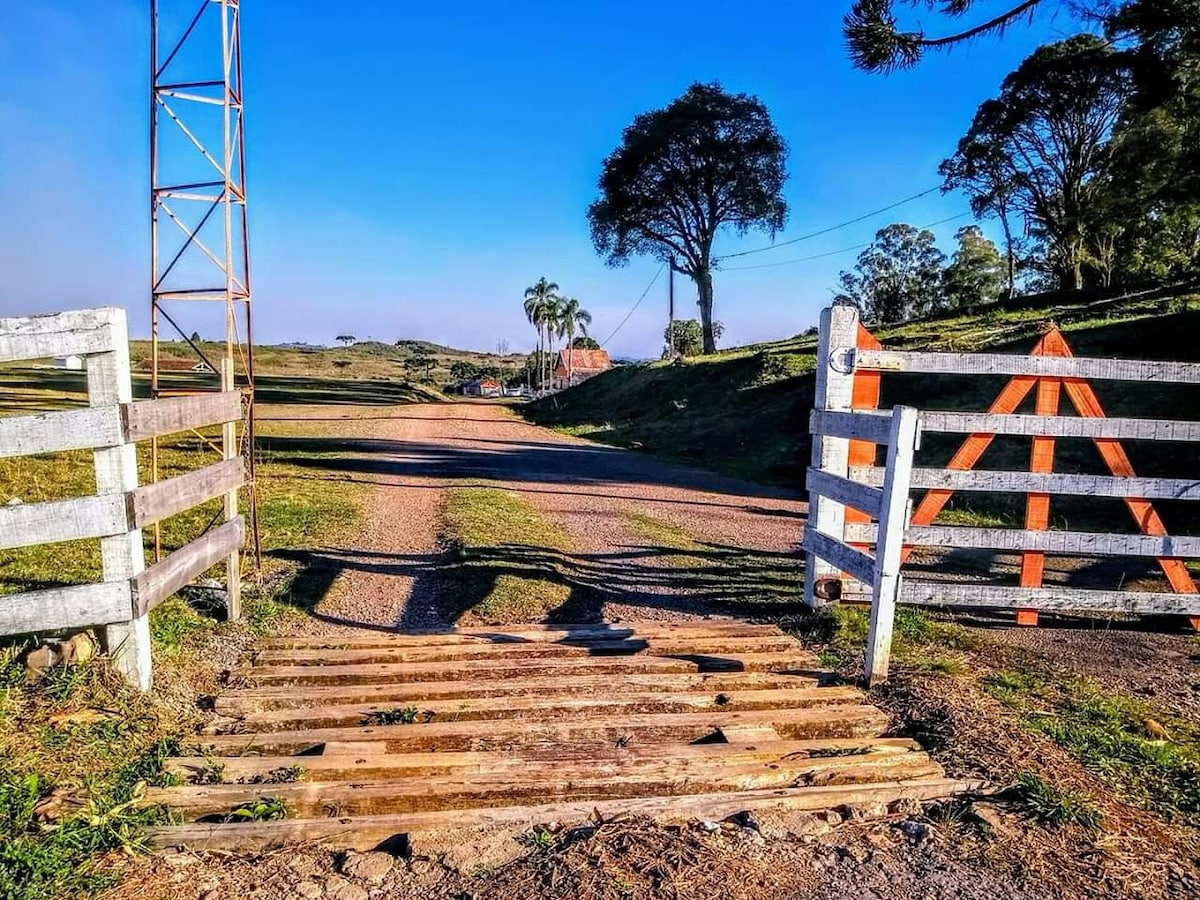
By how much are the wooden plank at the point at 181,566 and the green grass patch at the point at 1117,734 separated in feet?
14.3

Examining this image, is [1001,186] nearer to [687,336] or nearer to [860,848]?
[687,336]

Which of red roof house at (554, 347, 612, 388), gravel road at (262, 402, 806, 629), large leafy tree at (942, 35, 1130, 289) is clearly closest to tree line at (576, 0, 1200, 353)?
large leafy tree at (942, 35, 1130, 289)

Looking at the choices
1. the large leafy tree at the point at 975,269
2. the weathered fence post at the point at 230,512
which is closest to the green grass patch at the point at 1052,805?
the weathered fence post at the point at 230,512

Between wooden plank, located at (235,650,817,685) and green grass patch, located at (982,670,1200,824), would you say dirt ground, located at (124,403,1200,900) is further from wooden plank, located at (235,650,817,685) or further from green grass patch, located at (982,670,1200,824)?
wooden plank, located at (235,650,817,685)

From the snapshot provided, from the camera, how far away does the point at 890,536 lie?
438 centimetres

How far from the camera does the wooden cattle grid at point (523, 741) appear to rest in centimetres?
309

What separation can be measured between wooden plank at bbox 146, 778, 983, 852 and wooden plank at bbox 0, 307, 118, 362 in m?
2.17

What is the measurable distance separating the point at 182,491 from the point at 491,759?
2.59 metres

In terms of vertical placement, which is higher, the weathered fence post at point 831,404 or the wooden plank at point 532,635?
the weathered fence post at point 831,404

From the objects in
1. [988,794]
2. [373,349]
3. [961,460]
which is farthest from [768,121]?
[373,349]

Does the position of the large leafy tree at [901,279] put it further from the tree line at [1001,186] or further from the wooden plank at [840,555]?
the wooden plank at [840,555]

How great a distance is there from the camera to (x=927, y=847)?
115 inches

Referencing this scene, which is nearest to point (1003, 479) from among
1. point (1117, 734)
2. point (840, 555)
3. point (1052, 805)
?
point (840, 555)

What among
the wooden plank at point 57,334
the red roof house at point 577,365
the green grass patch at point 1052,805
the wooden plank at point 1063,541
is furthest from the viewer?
the red roof house at point 577,365
